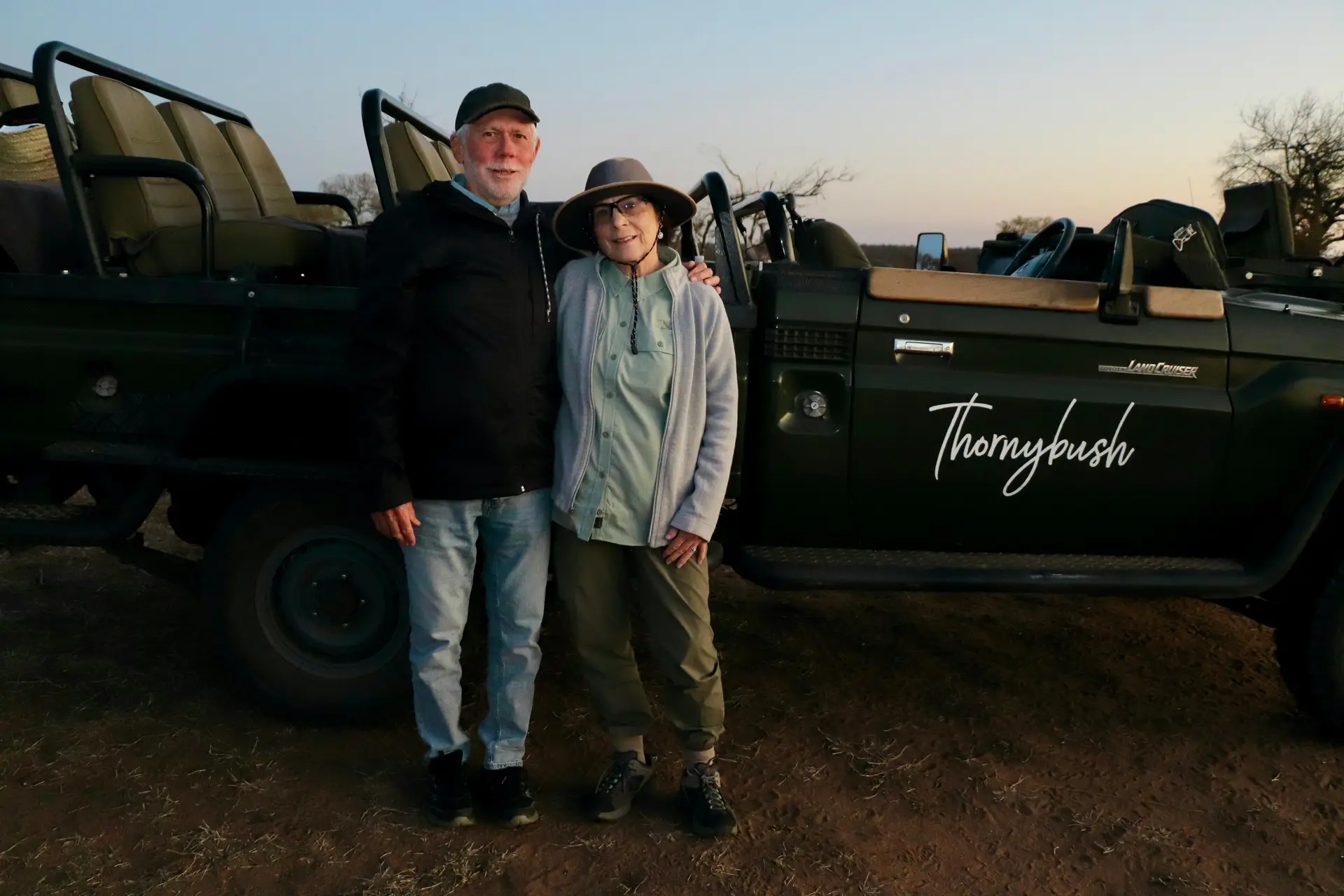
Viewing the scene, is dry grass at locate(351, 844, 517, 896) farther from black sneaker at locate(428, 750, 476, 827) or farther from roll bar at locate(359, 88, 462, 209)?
roll bar at locate(359, 88, 462, 209)

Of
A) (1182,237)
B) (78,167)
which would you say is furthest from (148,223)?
(1182,237)

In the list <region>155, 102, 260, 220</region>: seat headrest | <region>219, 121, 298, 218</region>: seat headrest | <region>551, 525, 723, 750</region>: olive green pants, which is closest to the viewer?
<region>551, 525, 723, 750</region>: olive green pants

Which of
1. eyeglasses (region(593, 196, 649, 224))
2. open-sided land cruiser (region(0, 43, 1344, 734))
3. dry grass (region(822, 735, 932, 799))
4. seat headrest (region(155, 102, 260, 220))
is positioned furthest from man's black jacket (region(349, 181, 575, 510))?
seat headrest (region(155, 102, 260, 220))

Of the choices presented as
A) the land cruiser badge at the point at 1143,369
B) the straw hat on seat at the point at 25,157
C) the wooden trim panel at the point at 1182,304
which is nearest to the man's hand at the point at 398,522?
the land cruiser badge at the point at 1143,369

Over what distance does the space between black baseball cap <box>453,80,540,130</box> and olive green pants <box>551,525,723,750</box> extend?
1148 mm

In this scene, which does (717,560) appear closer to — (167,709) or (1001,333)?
(1001,333)

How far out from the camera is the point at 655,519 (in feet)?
9.00

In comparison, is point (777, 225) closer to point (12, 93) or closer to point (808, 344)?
point (808, 344)

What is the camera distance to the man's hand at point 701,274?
280 cm

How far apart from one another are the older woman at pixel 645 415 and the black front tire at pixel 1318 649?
6.64 feet

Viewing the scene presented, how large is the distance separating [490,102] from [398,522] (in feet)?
3.70

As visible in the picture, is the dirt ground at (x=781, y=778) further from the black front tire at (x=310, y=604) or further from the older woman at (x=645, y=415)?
the older woman at (x=645, y=415)

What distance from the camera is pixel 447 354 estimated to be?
269 cm

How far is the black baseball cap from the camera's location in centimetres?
264
